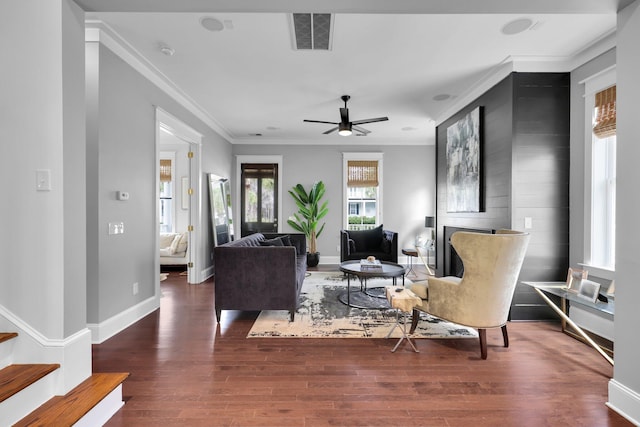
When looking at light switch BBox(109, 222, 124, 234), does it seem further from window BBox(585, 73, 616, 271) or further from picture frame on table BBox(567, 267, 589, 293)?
window BBox(585, 73, 616, 271)

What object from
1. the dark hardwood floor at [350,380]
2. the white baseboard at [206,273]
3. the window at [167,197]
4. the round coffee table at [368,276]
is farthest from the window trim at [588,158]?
the window at [167,197]

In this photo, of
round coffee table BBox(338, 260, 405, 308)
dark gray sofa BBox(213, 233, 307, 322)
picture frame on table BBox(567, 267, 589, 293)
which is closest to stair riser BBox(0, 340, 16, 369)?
dark gray sofa BBox(213, 233, 307, 322)

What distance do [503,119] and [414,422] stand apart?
3.25 metres

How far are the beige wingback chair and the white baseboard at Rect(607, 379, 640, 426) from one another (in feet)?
2.41

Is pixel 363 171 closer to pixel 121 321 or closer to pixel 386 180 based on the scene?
pixel 386 180

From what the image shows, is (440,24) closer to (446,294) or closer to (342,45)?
(342,45)

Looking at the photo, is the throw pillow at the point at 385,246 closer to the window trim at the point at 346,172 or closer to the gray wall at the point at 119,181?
Answer: the window trim at the point at 346,172

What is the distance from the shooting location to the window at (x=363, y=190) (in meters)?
6.92

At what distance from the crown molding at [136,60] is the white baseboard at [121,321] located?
102 inches

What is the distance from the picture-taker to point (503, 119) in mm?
3438

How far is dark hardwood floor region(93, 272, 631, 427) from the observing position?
1.76 meters

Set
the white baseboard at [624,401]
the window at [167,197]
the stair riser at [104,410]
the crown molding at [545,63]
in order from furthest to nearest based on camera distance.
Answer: the window at [167,197], the crown molding at [545,63], the white baseboard at [624,401], the stair riser at [104,410]

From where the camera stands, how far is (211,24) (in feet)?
8.71

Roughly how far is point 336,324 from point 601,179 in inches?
119
